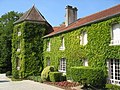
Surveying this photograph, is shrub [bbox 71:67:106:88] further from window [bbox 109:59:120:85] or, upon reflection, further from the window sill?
the window sill

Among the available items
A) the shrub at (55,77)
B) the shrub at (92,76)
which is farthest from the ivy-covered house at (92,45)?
the shrub at (55,77)

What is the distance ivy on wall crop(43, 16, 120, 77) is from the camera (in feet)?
67.2

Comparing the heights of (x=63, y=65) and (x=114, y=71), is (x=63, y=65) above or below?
below

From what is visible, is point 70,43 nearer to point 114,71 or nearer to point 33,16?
point 114,71

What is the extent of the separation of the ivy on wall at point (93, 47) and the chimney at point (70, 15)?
375 centimetres

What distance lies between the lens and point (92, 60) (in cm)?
2253

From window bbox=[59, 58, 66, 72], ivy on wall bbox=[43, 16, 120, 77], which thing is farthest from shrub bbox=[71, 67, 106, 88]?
window bbox=[59, 58, 66, 72]

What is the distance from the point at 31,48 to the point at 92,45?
585 inches

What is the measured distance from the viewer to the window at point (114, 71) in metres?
19.8

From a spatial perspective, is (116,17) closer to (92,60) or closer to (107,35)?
(107,35)

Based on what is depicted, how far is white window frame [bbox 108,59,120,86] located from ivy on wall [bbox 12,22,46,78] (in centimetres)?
1653

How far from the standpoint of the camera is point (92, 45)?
74.4ft

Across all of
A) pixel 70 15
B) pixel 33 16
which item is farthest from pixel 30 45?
pixel 70 15

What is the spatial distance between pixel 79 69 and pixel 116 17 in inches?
222
